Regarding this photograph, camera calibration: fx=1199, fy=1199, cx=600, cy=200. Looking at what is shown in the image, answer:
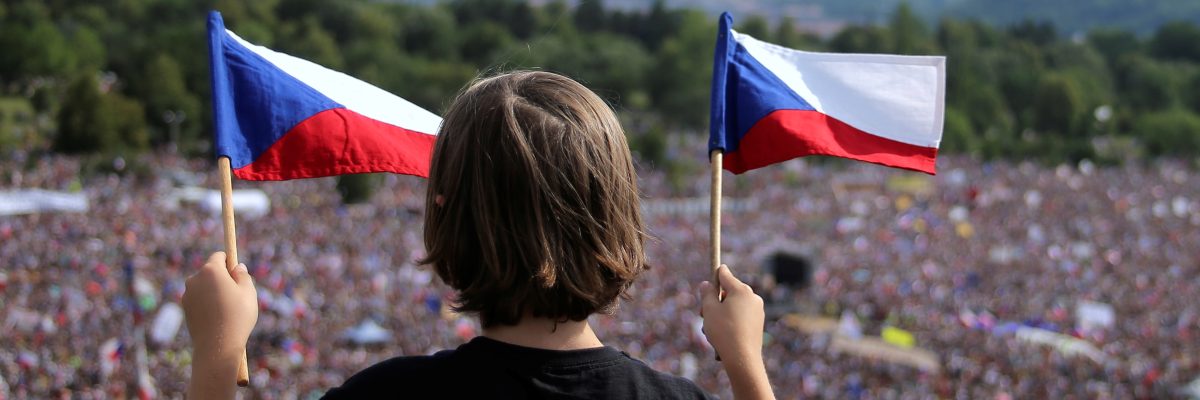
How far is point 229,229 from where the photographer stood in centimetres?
161

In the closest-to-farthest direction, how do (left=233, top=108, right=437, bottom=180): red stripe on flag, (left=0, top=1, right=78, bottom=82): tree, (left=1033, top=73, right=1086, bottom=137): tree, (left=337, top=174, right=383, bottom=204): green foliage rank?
1. (left=233, top=108, right=437, bottom=180): red stripe on flag
2. (left=337, top=174, right=383, bottom=204): green foliage
3. (left=0, top=1, right=78, bottom=82): tree
4. (left=1033, top=73, right=1086, bottom=137): tree

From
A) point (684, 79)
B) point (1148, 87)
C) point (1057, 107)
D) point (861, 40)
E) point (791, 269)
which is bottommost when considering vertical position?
point (1148, 87)

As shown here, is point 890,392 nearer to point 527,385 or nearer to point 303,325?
point 303,325

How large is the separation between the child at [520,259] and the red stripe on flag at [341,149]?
0.87 meters

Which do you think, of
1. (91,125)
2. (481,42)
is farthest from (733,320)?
(481,42)

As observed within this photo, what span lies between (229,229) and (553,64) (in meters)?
57.0

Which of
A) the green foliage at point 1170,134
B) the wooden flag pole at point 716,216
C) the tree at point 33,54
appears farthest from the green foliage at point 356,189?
the green foliage at point 1170,134

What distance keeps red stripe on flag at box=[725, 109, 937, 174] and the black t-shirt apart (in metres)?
0.97

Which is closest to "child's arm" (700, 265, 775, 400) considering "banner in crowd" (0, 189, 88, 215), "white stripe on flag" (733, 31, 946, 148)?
"white stripe on flag" (733, 31, 946, 148)

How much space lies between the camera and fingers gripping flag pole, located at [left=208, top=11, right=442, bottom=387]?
82.5 inches

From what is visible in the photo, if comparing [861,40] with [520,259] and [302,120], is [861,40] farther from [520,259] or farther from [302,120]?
[520,259]

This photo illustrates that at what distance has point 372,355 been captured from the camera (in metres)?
14.3

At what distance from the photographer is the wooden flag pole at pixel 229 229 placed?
1.46 m

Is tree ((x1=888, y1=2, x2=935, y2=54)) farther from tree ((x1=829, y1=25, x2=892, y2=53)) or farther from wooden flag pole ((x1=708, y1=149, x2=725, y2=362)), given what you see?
wooden flag pole ((x1=708, y1=149, x2=725, y2=362))
